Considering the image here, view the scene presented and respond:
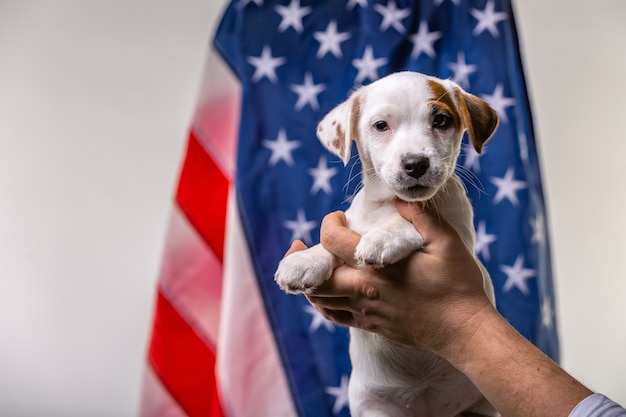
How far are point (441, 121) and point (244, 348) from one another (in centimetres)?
138

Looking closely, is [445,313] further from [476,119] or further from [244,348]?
[244,348]

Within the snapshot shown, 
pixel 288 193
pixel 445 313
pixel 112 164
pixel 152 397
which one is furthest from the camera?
pixel 112 164

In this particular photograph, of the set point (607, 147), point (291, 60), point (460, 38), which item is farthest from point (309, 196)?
point (607, 147)

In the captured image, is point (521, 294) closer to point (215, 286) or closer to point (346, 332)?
point (346, 332)

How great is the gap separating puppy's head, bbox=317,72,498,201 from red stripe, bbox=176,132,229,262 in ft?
4.15

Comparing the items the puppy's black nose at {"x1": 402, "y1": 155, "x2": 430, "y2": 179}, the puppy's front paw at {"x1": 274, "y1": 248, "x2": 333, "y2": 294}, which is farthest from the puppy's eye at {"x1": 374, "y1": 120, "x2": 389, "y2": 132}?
the puppy's front paw at {"x1": 274, "y1": 248, "x2": 333, "y2": 294}

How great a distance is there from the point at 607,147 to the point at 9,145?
230cm

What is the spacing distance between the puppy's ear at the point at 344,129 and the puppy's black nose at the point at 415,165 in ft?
0.54

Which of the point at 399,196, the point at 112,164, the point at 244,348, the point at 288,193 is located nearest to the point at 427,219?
the point at 399,196

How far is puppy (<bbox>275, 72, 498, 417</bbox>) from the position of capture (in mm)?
858

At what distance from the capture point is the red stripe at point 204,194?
217cm

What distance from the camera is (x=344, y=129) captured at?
0.99 m

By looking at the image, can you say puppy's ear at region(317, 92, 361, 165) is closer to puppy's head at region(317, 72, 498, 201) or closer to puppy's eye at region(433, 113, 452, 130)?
puppy's head at region(317, 72, 498, 201)

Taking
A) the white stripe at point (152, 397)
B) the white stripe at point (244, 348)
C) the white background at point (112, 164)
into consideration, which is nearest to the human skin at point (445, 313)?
the white stripe at point (244, 348)
